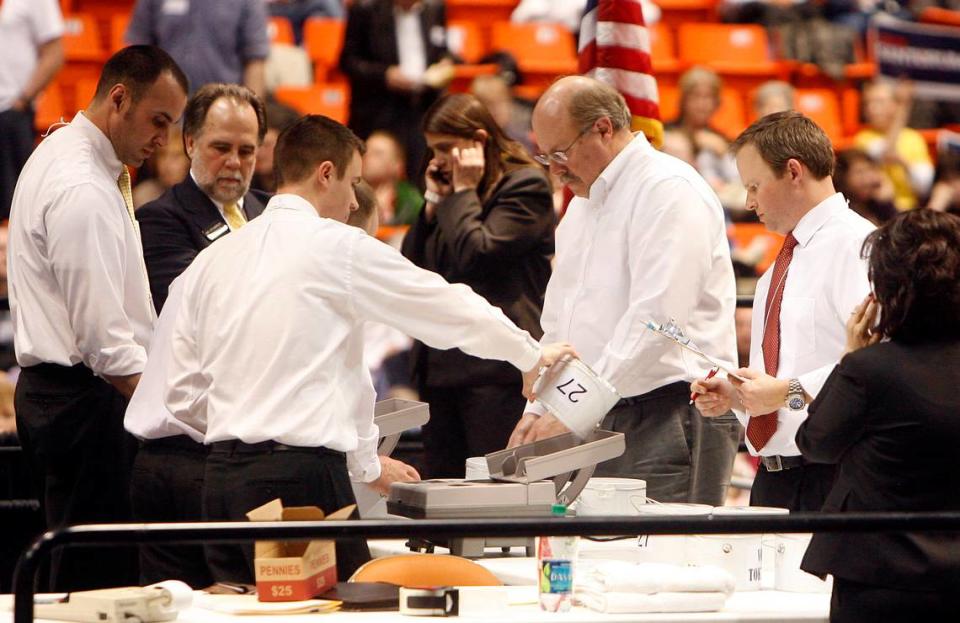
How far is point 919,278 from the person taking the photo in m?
2.91

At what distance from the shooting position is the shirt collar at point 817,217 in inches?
149

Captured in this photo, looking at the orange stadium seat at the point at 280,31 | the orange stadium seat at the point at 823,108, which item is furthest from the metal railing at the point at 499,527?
the orange stadium seat at the point at 823,108

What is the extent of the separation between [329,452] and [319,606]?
418 mm

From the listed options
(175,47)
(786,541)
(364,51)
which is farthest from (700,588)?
(364,51)

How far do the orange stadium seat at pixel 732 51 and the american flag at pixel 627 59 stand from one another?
5.81 m

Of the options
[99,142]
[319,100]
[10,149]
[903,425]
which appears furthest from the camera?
[319,100]

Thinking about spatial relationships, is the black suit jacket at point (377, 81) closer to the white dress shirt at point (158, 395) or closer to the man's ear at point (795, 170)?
the white dress shirt at point (158, 395)

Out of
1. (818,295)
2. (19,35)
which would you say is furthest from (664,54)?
(818,295)

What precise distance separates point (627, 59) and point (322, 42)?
542 cm

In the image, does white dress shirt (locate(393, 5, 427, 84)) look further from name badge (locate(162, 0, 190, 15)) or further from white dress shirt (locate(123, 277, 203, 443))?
white dress shirt (locate(123, 277, 203, 443))

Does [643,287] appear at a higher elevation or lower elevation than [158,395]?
higher

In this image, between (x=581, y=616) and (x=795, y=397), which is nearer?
(x=581, y=616)

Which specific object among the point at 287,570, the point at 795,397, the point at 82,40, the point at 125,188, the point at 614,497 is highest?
the point at 82,40

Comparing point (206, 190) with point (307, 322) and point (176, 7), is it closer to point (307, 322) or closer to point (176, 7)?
point (307, 322)
